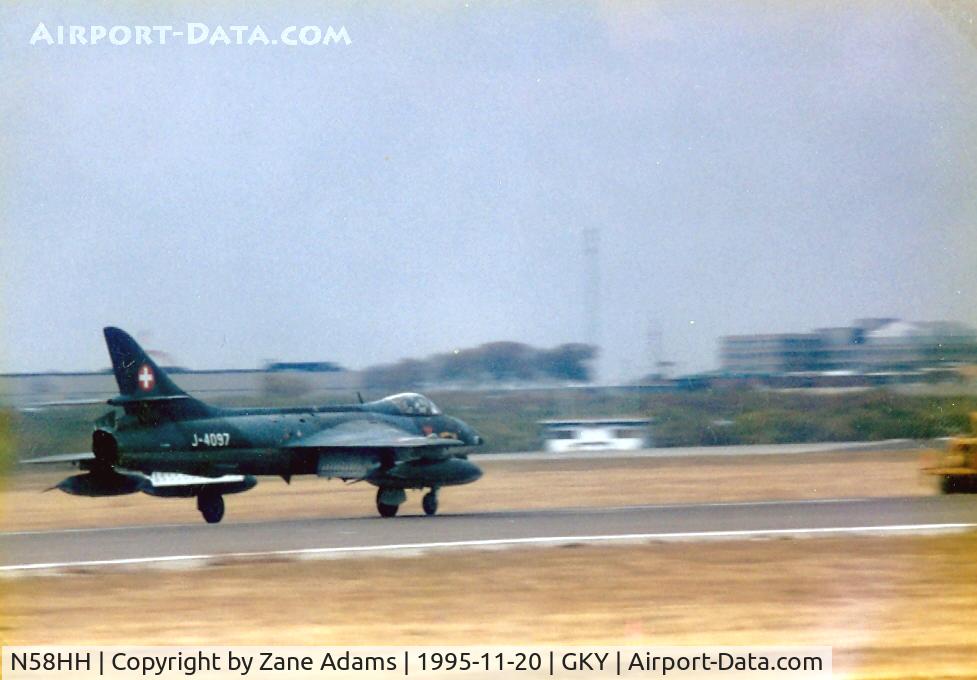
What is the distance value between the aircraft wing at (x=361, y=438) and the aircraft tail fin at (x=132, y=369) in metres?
2.76

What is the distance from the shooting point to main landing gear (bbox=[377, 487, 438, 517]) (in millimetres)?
23922

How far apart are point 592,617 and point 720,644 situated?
153cm

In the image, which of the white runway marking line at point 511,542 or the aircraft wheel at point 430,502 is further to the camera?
the aircraft wheel at point 430,502

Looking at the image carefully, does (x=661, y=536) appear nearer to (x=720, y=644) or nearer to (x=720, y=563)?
(x=720, y=563)

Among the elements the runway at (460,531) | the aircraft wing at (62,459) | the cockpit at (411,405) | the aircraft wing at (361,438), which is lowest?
the runway at (460,531)

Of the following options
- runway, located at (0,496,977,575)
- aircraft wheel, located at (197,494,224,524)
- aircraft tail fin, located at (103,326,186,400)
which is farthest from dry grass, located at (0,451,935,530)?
aircraft tail fin, located at (103,326,186,400)

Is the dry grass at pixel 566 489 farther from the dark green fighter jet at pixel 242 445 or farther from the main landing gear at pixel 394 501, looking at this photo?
the dark green fighter jet at pixel 242 445

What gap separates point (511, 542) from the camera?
17094mm

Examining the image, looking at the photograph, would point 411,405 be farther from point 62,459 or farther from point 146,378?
point 62,459

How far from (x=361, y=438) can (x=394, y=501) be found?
1.26 m

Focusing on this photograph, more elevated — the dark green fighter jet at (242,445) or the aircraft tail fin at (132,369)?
the aircraft tail fin at (132,369)

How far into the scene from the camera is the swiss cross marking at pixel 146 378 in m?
22.4

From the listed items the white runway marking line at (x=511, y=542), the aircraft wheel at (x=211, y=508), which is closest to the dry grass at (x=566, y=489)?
the aircraft wheel at (x=211, y=508)

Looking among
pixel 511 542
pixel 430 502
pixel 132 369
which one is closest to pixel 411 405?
pixel 430 502
